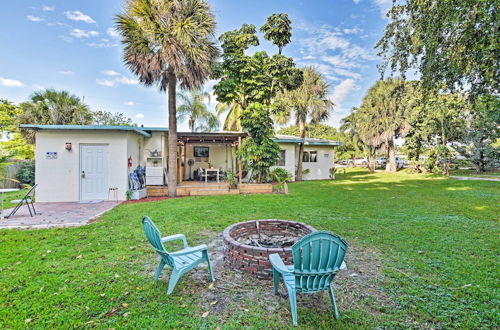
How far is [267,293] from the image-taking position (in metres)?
2.88

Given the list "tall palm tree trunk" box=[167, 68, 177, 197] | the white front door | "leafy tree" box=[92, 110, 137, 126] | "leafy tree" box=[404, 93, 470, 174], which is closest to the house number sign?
the white front door

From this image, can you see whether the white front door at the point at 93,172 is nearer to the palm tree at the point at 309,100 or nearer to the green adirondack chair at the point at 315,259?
the green adirondack chair at the point at 315,259

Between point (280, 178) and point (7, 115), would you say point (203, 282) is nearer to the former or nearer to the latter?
point (280, 178)

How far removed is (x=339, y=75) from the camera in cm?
1800

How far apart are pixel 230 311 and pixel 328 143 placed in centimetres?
1653

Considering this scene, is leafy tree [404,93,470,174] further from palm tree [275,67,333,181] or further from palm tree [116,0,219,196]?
palm tree [116,0,219,196]

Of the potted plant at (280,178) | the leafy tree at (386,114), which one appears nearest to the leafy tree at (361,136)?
the leafy tree at (386,114)

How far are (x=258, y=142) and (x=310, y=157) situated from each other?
7409mm

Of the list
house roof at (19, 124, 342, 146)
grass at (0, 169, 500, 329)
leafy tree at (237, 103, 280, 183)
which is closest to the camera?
grass at (0, 169, 500, 329)

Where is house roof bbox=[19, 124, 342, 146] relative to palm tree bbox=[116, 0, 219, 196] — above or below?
below

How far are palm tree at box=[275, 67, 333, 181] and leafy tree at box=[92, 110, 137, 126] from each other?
16.7m

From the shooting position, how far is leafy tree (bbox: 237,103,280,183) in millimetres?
11555

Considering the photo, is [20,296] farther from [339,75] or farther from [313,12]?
[339,75]

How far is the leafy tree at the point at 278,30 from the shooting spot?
43.1 feet
